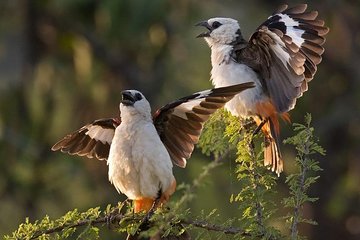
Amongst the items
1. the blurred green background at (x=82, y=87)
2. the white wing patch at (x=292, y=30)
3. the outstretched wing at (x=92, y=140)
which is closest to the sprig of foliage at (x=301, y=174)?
the white wing patch at (x=292, y=30)

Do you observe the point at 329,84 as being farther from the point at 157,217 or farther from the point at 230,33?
the point at 157,217

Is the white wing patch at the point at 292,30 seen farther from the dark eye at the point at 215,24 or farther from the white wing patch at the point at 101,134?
the white wing patch at the point at 101,134

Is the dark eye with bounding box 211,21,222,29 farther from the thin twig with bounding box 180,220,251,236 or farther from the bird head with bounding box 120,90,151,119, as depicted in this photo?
the thin twig with bounding box 180,220,251,236

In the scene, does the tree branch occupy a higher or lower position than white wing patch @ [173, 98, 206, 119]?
lower

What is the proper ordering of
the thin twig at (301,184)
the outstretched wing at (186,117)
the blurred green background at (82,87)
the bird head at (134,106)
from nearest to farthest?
1. the thin twig at (301,184)
2. the outstretched wing at (186,117)
3. the bird head at (134,106)
4. the blurred green background at (82,87)

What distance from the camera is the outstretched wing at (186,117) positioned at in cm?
520

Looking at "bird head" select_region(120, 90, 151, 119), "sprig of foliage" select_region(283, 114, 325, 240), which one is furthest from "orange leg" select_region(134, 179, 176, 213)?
"sprig of foliage" select_region(283, 114, 325, 240)

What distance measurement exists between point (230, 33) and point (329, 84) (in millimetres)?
9536

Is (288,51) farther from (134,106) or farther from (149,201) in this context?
(149,201)

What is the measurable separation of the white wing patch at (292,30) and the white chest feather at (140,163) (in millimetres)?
957

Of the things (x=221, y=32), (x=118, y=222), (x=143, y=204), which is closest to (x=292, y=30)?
(x=221, y=32)

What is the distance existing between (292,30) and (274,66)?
30 cm

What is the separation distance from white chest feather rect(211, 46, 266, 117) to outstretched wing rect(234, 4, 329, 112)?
2.8 inches

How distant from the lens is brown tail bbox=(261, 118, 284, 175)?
5820mm
